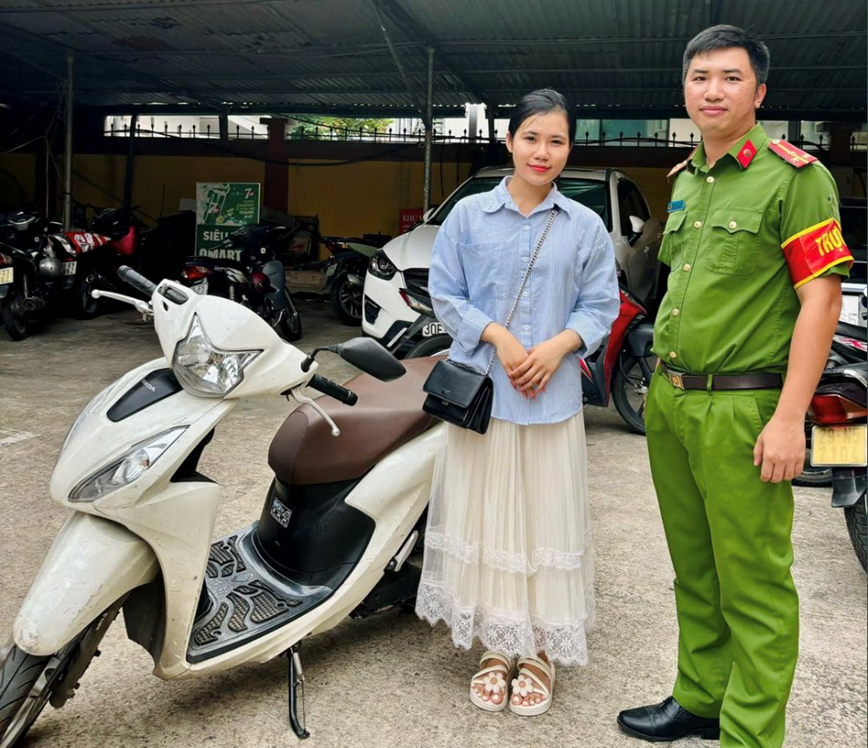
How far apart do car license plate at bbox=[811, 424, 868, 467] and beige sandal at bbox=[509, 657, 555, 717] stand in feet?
2.85

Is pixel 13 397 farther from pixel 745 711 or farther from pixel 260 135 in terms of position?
pixel 260 135

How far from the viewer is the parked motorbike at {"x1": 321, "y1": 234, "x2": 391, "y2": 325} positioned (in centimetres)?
845

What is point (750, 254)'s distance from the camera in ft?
5.88

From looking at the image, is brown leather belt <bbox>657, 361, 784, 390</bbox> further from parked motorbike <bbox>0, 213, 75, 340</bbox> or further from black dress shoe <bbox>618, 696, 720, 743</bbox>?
parked motorbike <bbox>0, 213, 75, 340</bbox>

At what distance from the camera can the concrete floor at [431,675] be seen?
2148 mm

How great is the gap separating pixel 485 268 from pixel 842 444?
0.96 m

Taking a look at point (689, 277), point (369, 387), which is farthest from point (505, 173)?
point (689, 277)

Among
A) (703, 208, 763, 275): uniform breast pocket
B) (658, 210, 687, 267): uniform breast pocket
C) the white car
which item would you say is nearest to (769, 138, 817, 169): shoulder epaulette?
(703, 208, 763, 275): uniform breast pocket

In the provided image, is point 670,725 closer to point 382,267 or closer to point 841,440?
point 841,440

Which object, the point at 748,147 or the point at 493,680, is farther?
the point at 493,680

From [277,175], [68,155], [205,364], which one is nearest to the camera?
[205,364]

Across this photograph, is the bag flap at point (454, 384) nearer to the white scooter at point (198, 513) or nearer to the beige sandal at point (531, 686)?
the white scooter at point (198, 513)

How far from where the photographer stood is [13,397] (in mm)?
5398

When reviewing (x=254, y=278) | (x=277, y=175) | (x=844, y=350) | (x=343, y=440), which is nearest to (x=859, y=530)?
(x=844, y=350)
